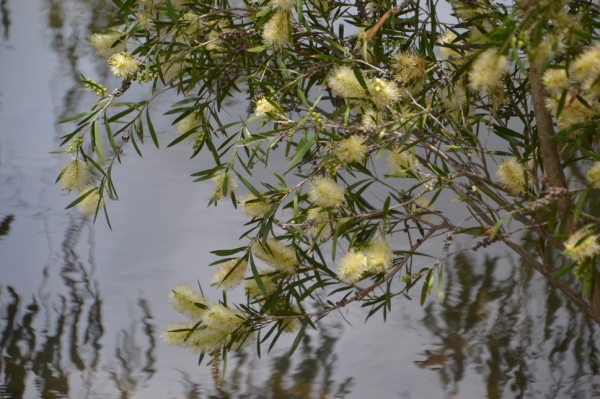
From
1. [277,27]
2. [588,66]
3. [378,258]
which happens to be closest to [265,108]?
[277,27]

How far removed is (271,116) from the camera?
71 cm

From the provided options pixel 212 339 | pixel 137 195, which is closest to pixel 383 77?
pixel 212 339

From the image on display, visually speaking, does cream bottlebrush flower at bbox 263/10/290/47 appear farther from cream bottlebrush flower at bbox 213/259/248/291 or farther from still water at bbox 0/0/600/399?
still water at bbox 0/0/600/399

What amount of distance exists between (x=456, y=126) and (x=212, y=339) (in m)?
0.37

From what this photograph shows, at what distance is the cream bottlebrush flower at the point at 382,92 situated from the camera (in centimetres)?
68

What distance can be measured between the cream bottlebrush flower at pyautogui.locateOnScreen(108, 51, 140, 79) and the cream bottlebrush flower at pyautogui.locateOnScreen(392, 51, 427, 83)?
0.28 m

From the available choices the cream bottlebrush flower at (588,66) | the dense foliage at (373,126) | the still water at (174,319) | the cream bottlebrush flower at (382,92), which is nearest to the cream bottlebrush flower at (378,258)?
the dense foliage at (373,126)

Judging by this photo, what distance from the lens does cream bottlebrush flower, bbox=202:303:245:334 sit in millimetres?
827

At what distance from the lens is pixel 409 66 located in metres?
0.80

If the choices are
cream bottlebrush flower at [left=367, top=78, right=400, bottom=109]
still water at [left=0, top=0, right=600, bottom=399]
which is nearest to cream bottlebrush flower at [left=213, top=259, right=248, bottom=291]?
cream bottlebrush flower at [left=367, top=78, right=400, bottom=109]

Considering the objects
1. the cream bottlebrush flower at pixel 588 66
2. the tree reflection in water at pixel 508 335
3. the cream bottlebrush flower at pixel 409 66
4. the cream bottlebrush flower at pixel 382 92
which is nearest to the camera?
the cream bottlebrush flower at pixel 588 66

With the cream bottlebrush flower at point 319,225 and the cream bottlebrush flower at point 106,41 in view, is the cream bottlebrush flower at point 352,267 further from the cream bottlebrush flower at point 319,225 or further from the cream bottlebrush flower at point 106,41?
the cream bottlebrush flower at point 106,41

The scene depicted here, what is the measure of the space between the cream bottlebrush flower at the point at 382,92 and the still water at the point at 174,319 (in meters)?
0.88

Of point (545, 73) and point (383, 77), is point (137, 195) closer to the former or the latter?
point (383, 77)
